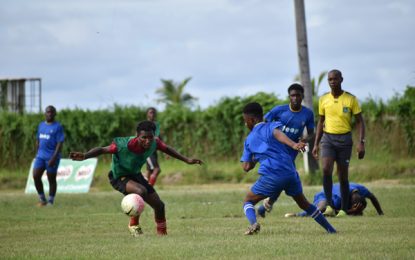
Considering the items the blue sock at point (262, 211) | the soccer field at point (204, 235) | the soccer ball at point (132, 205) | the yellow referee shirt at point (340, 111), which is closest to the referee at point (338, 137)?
the yellow referee shirt at point (340, 111)

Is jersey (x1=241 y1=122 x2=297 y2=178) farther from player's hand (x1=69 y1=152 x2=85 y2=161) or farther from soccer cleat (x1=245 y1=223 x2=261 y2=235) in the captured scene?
player's hand (x1=69 y1=152 x2=85 y2=161)

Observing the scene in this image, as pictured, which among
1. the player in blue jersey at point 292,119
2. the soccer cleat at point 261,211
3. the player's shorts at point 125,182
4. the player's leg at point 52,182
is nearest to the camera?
the player's shorts at point 125,182

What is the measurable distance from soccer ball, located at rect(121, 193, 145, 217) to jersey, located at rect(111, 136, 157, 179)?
0.56m

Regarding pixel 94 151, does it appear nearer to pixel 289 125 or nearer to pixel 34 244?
pixel 34 244

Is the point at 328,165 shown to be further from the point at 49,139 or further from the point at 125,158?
the point at 49,139

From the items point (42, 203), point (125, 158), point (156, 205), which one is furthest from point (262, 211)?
point (42, 203)

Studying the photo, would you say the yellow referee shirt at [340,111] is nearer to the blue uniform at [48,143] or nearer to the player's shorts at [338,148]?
the player's shorts at [338,148]

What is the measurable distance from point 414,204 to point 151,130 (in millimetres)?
6826

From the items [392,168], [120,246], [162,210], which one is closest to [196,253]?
[120,246]

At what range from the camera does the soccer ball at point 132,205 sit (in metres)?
12.2

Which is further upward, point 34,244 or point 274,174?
point 274,174

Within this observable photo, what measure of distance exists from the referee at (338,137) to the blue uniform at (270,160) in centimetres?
376

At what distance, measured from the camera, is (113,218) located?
613 inches

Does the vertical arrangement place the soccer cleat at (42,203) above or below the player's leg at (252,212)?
below
